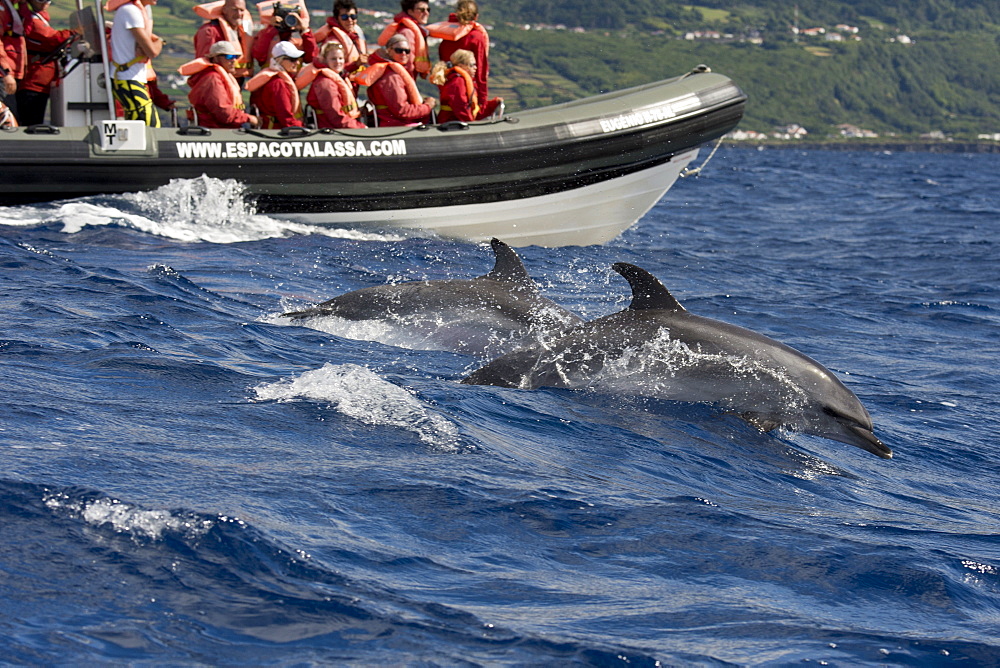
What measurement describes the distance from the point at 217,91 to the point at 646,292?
809cm

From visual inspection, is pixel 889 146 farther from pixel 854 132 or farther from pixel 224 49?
pixel 224 49

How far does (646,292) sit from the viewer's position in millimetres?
7129

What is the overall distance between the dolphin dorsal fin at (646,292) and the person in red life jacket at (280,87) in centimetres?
787

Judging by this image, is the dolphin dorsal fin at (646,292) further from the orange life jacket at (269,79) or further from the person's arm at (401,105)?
the person's arm at (401,105)

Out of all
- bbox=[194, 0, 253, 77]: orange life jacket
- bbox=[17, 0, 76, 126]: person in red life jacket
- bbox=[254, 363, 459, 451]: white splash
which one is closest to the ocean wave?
bbox=[254, 363, 459, 451]: white splash

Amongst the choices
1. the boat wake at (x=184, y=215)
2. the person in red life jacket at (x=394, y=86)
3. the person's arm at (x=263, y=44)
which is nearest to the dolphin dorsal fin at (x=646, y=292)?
the boat wake at (x=184, y=215)

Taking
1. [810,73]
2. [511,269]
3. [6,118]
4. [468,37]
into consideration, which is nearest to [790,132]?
[810,73]

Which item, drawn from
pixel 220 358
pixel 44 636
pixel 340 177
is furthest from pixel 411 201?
pixel 44 636

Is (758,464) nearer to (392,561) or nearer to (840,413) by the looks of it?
(840,413)

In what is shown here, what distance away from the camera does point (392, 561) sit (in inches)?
181

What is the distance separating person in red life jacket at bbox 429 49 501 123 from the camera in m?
14.7

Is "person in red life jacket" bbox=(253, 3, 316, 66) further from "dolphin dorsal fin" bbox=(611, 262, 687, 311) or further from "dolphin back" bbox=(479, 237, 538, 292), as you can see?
"dolphin dorsal fin" bbox=(611, 262, 687, 311)

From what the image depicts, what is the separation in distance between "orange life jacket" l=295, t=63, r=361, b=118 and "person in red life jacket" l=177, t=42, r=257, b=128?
0.75 metres

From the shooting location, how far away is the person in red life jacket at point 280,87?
1398 centimetres
